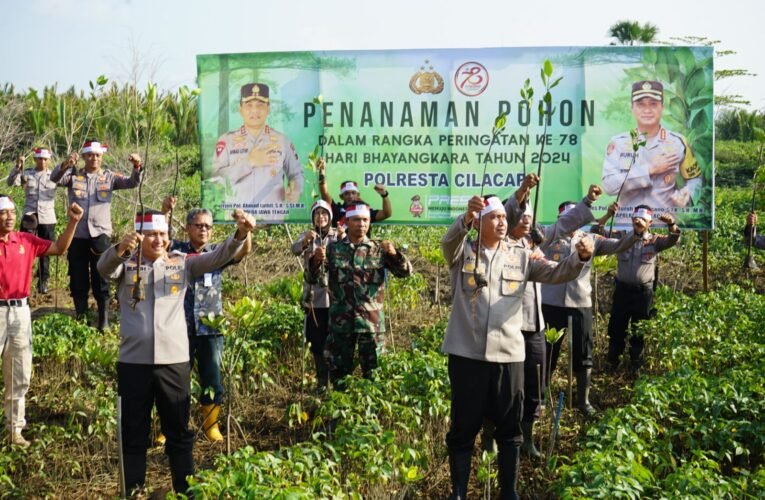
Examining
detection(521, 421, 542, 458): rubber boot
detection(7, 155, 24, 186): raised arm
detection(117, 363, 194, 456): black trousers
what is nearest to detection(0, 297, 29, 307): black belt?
detection(117, 363, 194, 456): black trousers

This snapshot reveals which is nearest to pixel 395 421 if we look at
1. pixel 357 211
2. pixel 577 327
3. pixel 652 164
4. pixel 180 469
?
pixel 180 469

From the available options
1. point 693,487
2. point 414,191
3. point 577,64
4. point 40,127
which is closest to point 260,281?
point 414,191

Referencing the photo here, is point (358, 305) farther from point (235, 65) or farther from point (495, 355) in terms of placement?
point (235, 65)

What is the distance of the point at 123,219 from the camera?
13758 mm

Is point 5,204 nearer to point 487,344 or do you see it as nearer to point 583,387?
point 487,344

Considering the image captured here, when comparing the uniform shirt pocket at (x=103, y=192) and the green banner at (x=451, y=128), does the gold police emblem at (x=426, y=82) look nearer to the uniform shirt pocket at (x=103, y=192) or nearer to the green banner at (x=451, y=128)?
the green banner at (x=451, y=128)

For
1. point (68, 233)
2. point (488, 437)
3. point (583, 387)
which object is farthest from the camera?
point (583, 387)

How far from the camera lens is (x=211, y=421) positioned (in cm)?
610

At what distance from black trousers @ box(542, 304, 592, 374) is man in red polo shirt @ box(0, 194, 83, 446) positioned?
3.96m

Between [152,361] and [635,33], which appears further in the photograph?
[635,33]

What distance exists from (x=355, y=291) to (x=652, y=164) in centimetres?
456

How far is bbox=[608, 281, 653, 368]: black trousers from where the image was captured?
796 cm

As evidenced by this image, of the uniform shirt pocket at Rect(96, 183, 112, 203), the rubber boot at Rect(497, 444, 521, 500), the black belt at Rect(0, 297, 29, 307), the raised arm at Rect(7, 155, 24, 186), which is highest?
the raised arm at Rect(7, 155, 24, 186)

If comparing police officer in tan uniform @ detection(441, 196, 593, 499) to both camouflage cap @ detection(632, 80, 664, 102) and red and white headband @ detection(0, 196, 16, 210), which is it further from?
camouflage cap @ detection(632, 80, 664, 102)
